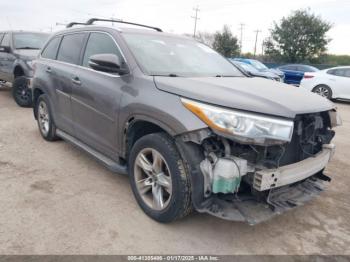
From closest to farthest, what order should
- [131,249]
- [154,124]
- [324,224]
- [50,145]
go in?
1. [131,249]
2. [154,124]
3. [324,224]
4. [50,145]

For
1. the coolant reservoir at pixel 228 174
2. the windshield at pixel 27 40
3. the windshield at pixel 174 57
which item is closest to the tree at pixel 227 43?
the windshield at pixel 27 40

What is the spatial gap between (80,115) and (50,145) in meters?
1.50

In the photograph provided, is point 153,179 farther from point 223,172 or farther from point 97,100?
point 97,100

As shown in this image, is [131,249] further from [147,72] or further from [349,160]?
[349,160]

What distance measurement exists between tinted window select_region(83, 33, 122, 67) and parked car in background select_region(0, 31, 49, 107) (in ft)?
13.7

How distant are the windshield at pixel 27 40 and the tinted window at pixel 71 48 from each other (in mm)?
4565

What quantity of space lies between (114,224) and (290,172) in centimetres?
168

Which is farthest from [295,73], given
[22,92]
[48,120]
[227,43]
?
[227,43]

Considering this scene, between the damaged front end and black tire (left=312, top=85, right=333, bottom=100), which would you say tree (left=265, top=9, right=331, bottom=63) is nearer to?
black tire (left=312, top=85, right=333, bottom=100)

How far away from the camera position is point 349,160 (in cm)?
533

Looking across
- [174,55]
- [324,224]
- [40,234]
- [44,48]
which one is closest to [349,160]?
[324,224]

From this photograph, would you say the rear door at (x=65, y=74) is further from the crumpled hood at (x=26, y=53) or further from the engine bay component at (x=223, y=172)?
the crumpled hood at (x=26, y=53)

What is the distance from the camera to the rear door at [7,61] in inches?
334

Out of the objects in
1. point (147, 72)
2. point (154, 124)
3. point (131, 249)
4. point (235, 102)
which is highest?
point (147, 72)
